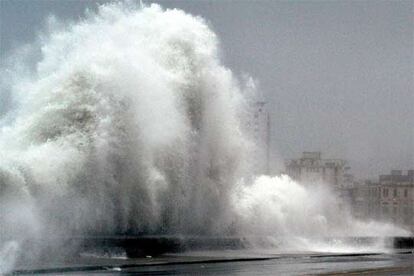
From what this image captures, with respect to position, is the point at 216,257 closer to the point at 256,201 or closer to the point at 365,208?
the point at 256,201

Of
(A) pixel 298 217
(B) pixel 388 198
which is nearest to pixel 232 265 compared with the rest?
(A) pixel 298 217

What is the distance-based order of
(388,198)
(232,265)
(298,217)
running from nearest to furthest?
1. (232,265)
2. (298,217)
3. (388,198)

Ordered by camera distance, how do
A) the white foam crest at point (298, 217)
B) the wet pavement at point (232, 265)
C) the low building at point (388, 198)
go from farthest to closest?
1. the low building at point (388, 198)
2. the white foam crest at point (298, 217)
3. the wet pavement at point (232, 265)

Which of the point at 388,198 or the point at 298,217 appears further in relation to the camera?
the point at 388,198

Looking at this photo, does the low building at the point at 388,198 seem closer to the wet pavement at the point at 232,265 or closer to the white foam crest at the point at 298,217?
the white foam crest at the point at 298,217

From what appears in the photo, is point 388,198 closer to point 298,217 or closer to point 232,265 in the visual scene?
point 298,217

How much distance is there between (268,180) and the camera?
170 feet

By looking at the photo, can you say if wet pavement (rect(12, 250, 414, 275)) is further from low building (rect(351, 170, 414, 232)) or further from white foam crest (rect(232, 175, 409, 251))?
low building (rect(351, 170, 414, 232))

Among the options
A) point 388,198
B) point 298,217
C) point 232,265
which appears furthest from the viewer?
point 388,198

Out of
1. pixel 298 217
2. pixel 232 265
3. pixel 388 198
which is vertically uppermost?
pixel 388 198

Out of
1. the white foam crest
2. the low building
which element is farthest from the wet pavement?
the low building

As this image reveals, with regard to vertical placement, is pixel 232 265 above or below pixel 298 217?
below

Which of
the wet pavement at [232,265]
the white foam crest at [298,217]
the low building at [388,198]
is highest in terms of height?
the low building at [388,198]

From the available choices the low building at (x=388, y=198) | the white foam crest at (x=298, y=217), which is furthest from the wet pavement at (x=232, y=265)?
the low building at (x=388, y=198)
